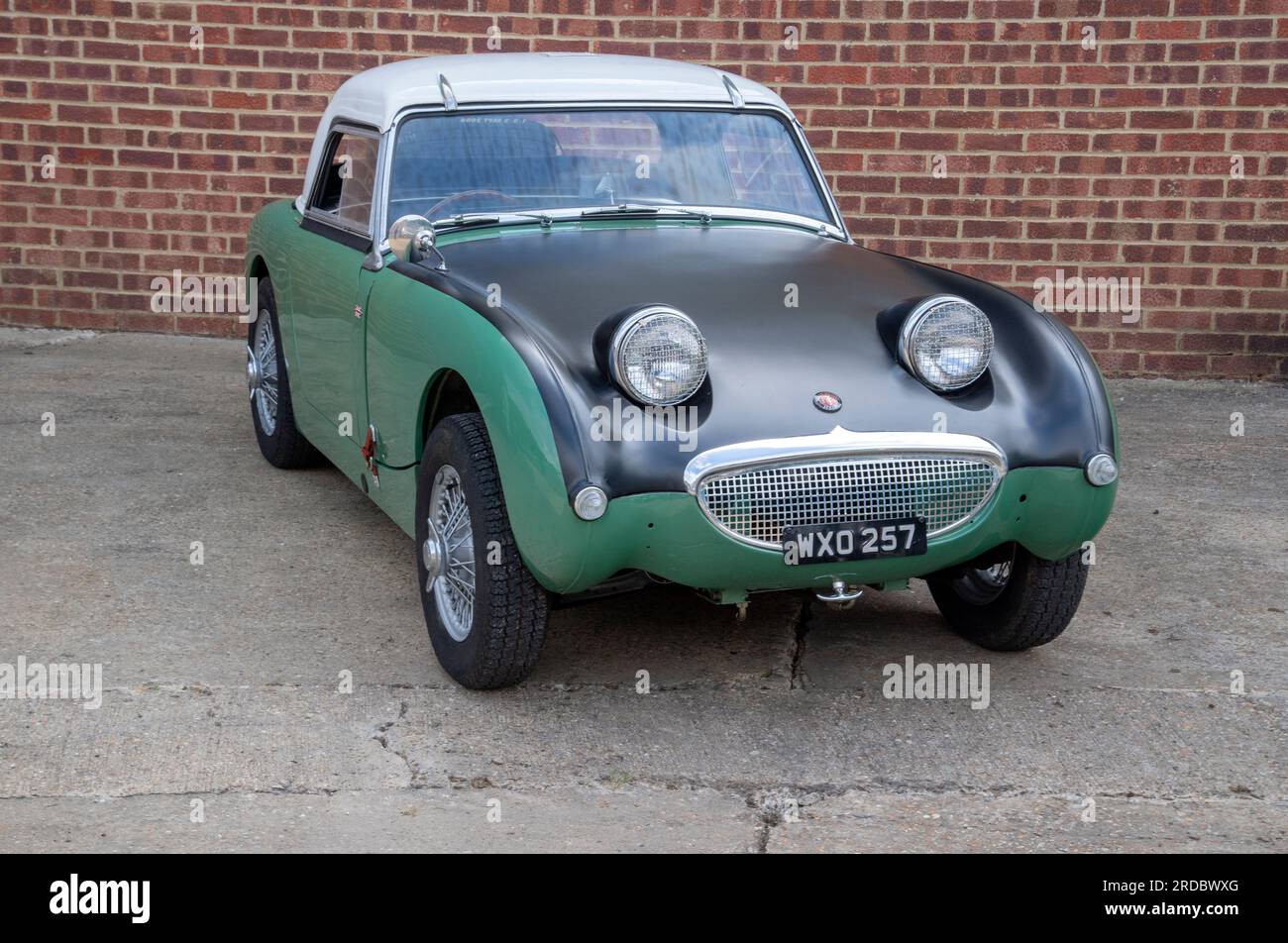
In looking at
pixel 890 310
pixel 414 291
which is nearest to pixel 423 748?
pixel 414 291

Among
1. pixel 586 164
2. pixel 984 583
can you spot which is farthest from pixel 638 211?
pixel 984 583

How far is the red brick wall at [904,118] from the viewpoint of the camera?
8.54 m

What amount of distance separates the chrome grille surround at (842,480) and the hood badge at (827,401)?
6 centimetres

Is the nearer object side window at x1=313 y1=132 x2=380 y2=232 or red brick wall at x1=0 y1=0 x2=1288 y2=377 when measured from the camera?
side window at x1=313 y1=132 x2=380 y2=232

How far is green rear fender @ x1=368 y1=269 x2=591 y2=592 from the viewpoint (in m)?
3.66

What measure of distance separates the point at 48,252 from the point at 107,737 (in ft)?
20.0

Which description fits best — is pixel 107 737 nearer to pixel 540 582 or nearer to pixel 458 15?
pixel 540 582

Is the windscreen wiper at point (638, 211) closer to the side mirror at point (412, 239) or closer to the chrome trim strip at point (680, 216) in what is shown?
the chrome trim strip at point (680, 216)

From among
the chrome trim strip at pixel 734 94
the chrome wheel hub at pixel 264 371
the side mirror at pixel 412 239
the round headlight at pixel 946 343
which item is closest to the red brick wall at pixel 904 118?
the chrome wheel hub at pixel 264 371

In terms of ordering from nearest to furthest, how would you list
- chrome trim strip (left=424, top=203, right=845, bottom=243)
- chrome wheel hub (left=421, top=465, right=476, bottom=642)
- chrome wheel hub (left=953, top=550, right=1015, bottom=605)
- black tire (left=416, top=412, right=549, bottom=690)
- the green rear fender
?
1. the green rear fender
2. black tire (left=416, top=412, right=549, bottom=690)
3. chrome wheel hub (left=421, top=465, right=476, bottom=642)
4. chrome wheel hub (left=953, top=550, right=1015, bottom=605)
5. chrome trim strip (left=424, top=203, right=845, bottom=243)

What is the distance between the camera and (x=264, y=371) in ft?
21.0

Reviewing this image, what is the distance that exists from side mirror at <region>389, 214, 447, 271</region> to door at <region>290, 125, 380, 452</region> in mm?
241

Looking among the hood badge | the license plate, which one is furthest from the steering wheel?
the license plate

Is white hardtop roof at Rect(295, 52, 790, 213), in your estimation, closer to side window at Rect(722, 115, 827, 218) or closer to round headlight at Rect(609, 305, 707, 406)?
side window at Rect(722, 115, 827, 218)
